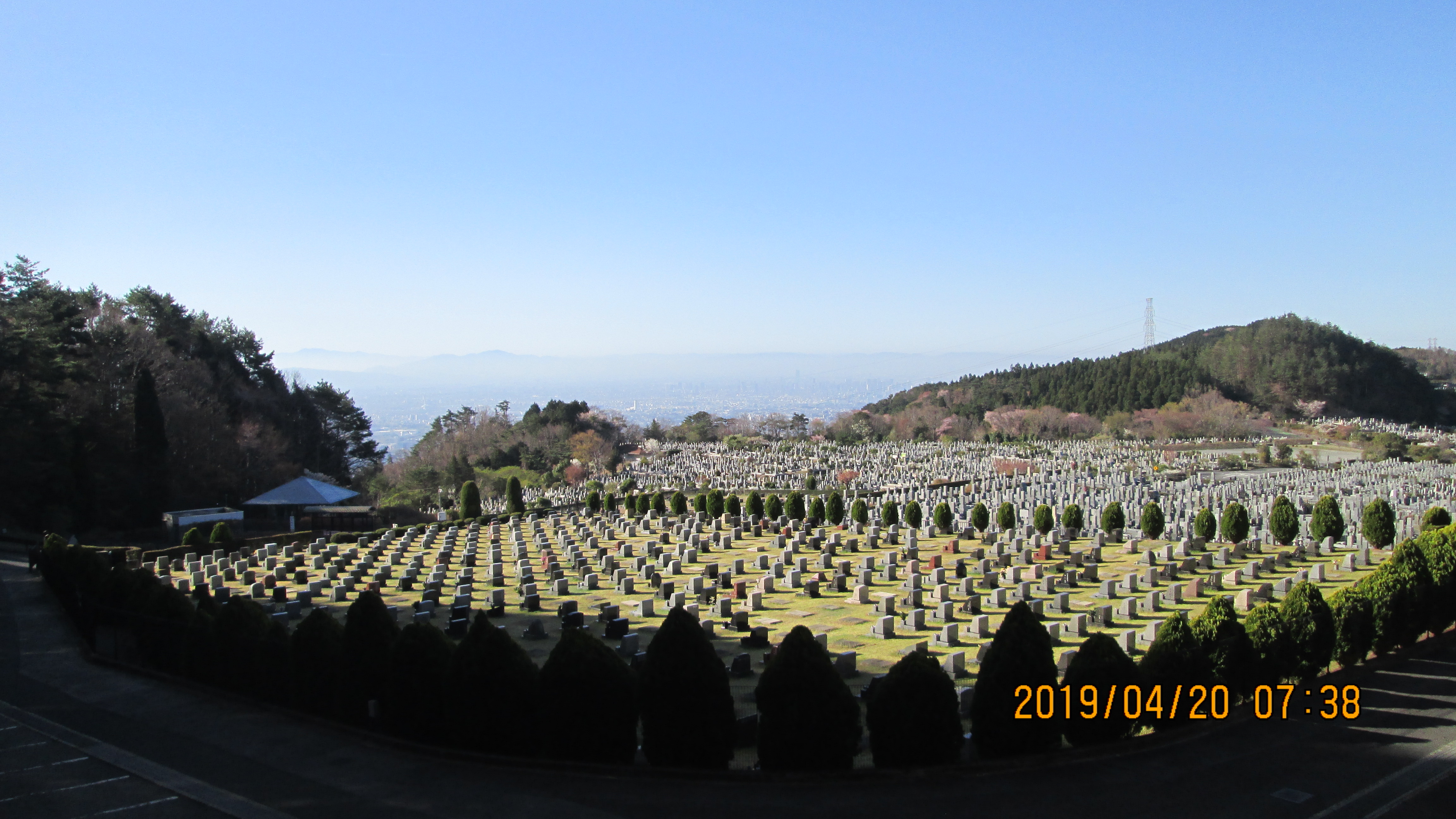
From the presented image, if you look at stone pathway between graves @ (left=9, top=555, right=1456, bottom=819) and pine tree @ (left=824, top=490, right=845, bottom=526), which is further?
pine tree @ (left=824, top=490, right=845, bottom=526)

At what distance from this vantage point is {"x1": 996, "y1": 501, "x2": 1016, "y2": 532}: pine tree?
2894 centimetres

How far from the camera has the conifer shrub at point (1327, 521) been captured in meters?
24.1

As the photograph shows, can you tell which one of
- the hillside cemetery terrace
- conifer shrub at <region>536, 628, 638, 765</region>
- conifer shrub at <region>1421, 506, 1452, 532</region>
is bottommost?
the hillside cemetery terrace

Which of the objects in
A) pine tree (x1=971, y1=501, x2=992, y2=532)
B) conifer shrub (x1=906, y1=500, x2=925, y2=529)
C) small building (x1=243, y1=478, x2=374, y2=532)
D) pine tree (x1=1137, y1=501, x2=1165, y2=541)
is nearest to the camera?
pine tree (x1=1137, y1=501, x2=1165, y2=541)

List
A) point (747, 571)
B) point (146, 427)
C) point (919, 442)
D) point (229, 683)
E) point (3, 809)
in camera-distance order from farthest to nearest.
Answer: point (919, 442)
point (146, 427)
point (747, 571)
point (229, 683)
point (3, 809)

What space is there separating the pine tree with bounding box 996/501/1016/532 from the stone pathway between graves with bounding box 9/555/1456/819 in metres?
17.6

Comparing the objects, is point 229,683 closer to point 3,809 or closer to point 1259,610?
point 3,809

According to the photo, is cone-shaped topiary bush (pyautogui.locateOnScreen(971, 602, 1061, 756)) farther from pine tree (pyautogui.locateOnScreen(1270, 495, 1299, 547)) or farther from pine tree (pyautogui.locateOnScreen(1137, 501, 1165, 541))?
pine tree (pyautogui.locateOnScreen(1137, 501, 1165, 541))

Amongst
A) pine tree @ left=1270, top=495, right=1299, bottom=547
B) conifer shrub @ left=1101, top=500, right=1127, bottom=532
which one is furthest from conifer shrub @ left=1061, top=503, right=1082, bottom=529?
pine tree @ left=1270, top=495, right=1299, bottom=547

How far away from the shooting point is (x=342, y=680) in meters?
10.6

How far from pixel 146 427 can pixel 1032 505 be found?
1527 inches

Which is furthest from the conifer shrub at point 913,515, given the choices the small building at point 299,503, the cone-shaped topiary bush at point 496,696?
the small building at point 299,503

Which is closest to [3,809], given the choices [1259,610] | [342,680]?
[342,680]

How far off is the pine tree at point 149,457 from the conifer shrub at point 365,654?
1333 inches
